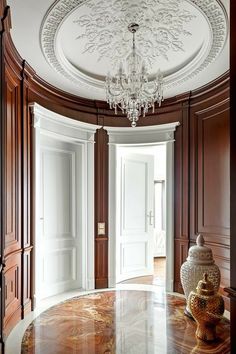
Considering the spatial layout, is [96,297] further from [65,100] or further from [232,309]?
A: [232,309]

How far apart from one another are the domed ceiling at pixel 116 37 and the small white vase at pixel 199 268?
2132 millimetres

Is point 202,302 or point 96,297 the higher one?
point 202,302

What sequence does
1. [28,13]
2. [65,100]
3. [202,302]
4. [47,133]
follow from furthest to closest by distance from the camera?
[65,100] < [47,133] < [202,302] < [28,13]

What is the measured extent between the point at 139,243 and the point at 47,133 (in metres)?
2.64

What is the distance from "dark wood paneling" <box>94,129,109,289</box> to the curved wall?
1cm

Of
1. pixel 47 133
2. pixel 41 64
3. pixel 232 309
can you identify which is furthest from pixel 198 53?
pixel 232 309

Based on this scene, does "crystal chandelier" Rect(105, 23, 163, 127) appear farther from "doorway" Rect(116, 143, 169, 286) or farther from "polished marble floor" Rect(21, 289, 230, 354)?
"polished marble floor" Rect(21, 289, 230, 354)

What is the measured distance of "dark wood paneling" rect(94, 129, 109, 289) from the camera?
498 cm

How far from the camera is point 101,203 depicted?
5.02 meters

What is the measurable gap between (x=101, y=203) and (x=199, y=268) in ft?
6.73

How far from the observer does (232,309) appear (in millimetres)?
1428

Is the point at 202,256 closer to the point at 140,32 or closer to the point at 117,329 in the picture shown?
the point at 117,329

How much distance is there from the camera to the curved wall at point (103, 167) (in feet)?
10.9

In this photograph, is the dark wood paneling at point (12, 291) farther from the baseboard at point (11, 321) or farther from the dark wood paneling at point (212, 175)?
the dark wood paneling at point (212, 175)
